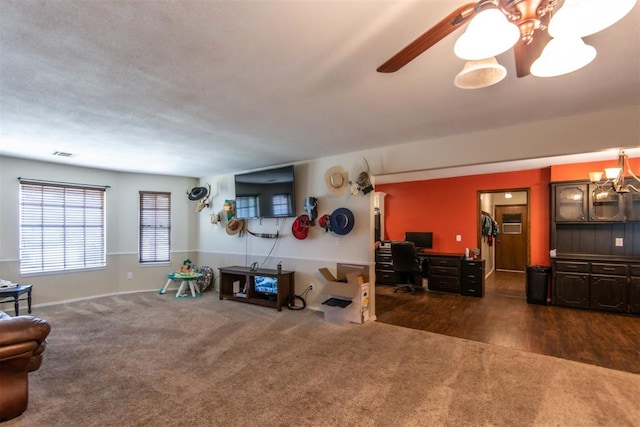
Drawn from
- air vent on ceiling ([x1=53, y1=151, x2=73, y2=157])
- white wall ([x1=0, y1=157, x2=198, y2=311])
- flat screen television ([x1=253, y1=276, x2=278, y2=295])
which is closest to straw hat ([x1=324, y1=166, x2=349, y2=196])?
flat screen television ([x1=253, y1=276, x2=278, y2=295])

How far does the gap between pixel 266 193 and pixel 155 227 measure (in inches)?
104

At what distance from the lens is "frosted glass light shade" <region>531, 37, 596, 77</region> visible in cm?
117

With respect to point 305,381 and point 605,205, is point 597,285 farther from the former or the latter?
point 305,381

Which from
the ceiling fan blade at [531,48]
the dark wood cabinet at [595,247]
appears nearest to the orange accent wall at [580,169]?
the dark wood cabinet at [595,247]

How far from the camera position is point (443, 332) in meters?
3.66

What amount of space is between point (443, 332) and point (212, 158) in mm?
3985

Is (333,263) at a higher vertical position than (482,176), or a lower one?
lower

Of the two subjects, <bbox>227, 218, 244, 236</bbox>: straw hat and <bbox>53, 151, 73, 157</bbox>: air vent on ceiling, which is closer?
<bbox>53, 151, 73, 157</bbox>: air vent on ceiling

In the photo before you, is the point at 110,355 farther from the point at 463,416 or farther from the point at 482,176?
the point at 482,176

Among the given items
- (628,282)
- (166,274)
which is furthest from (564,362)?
(166,274)

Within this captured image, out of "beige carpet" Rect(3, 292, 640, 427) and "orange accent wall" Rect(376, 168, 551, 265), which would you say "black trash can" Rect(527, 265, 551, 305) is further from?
"beige carpet" Rect(3, 292, 640, 427)

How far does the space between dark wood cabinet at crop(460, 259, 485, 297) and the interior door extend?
12.2ft

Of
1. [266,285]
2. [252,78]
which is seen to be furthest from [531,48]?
[266,285]

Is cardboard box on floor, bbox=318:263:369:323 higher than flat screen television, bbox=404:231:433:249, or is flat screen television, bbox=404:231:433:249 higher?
flat screen television, bbox=404:231:433:249
